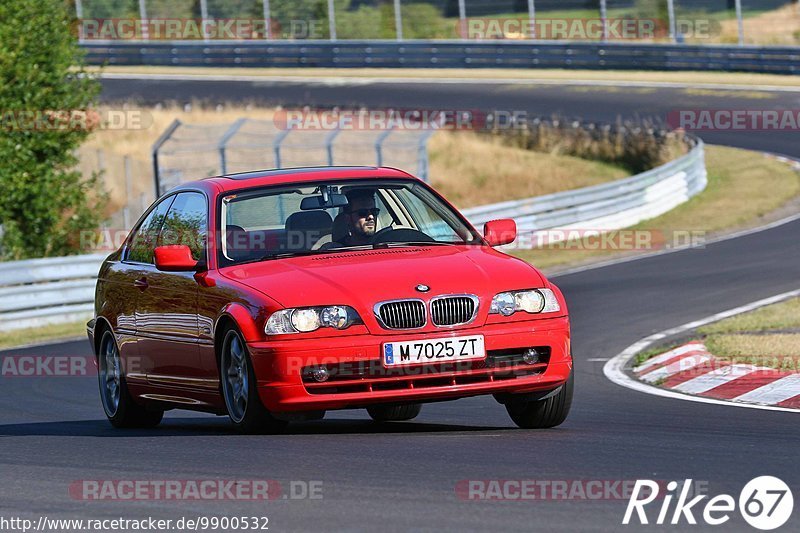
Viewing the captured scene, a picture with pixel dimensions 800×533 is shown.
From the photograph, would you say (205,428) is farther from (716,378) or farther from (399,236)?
(716,378)

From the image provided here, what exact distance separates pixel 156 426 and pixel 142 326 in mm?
1008

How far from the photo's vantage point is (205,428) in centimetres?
934

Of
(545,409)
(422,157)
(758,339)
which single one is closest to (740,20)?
(422,157)

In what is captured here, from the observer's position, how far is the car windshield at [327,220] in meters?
8.59

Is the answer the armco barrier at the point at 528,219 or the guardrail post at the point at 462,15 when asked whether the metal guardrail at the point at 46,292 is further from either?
the guardrail post at the point at 462,15

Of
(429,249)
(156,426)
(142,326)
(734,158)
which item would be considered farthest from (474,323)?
(734,158)

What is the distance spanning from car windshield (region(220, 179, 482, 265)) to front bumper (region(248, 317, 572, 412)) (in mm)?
961

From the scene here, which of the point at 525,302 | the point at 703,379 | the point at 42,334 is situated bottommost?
the point at 42,334

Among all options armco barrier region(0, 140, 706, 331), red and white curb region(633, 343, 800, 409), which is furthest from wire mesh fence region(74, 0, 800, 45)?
red and white curb region(633, 343, 800, 409)

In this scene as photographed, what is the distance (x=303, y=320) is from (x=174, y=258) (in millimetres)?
1206

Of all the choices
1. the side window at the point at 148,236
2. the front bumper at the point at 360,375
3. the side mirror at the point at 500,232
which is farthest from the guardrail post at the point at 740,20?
the front bumper at the point at 360,375

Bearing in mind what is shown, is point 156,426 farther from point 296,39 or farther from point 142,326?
point 296,39

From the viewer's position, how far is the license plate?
300 inches

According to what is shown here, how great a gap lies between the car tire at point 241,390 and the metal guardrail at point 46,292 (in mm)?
11632
